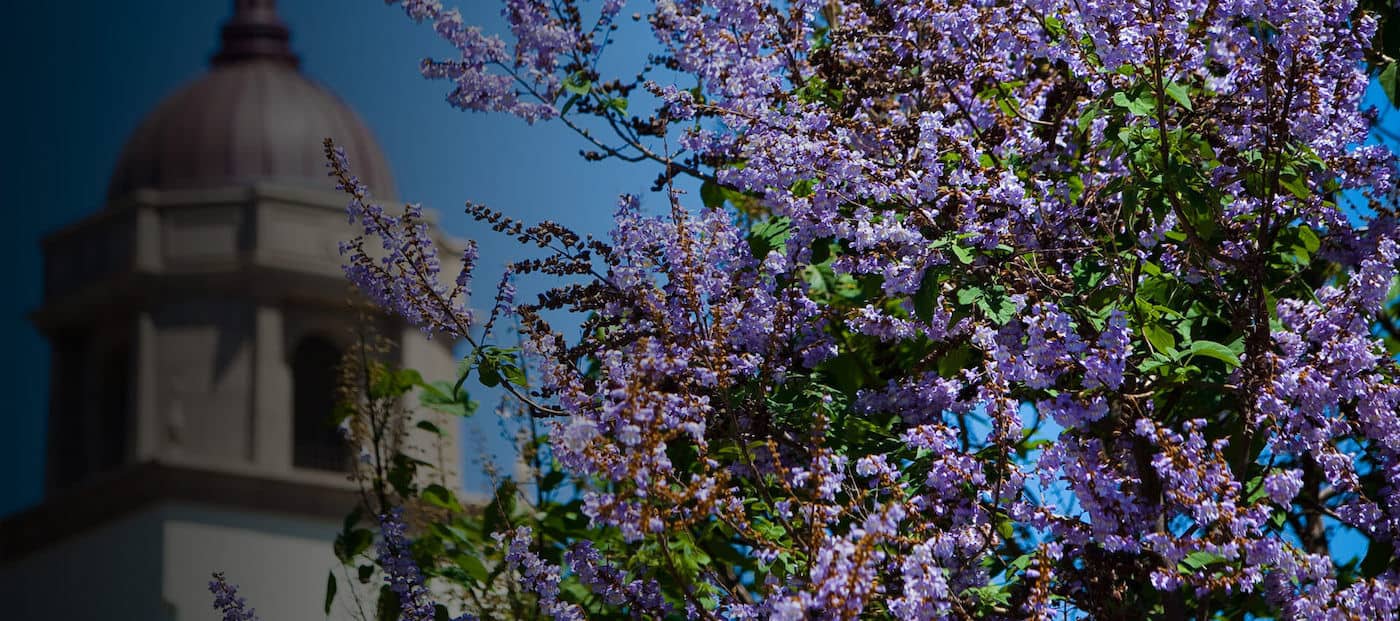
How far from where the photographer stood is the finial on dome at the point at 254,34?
10398 mm

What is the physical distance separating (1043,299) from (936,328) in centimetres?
29

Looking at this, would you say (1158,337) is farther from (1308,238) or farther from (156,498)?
(156,498)

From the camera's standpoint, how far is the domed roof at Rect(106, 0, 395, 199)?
11.0 meters

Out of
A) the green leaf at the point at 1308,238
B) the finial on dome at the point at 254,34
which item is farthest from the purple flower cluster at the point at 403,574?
the finial on dome at the point at 254,34

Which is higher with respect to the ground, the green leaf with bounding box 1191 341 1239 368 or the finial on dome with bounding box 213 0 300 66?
the finial on dome with bounding box 213 0 300 66

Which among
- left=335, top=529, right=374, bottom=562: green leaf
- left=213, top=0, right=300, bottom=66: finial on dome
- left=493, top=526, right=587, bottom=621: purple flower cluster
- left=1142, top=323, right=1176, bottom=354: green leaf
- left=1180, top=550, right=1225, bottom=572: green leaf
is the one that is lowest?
left=1180, top=550, right=1225, bottom=572: green leaf

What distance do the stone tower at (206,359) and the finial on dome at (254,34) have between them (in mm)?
26

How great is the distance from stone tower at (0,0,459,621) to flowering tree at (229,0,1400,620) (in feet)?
19.7

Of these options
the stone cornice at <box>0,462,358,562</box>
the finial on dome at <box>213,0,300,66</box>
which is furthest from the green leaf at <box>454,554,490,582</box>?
the stone cornice at <box>0,462,358,562</box>

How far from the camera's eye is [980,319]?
4.61m

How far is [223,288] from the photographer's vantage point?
99.2 ft

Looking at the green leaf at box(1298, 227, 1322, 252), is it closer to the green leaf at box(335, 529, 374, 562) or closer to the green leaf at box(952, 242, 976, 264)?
the green leaf at box(952, 242, 976, 264)

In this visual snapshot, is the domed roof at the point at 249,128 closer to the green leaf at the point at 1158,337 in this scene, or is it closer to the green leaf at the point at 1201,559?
the green leaf at the point at 1158,337

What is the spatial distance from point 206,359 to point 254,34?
66.5 ft
